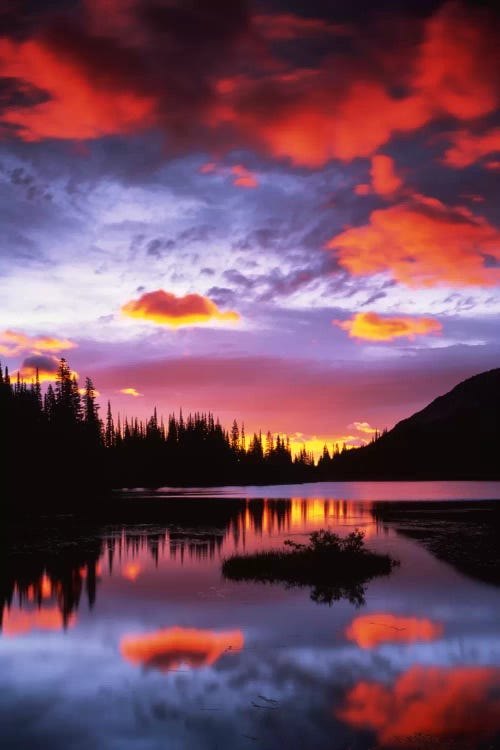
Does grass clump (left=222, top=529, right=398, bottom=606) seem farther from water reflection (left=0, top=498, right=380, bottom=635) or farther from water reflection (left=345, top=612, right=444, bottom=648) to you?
water reflection (left=345, top=612, right=444, bottom=648)

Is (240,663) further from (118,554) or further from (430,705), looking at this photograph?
(118,554)

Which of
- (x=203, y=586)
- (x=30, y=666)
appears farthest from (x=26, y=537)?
(x=30, y=666)

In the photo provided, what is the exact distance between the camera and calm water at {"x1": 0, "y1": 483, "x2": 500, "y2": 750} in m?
12.4

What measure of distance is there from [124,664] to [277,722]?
5736 millimetres

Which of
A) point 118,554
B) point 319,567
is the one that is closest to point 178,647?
point 319,567

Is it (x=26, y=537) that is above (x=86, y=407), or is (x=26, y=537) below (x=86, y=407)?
below

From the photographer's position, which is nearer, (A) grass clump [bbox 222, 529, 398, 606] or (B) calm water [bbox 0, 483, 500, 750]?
(B) calm water [bbox 0, 483, 500, 750]

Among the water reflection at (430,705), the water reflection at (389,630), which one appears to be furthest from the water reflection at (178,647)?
the water reflection at (430,705)

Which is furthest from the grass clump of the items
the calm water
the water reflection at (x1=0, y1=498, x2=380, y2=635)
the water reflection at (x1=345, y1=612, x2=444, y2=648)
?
the water reflection at (x1=345, y1=612, x2=444, y2=648)

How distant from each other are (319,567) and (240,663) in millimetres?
14617

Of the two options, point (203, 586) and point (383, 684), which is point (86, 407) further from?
point (383, 684)

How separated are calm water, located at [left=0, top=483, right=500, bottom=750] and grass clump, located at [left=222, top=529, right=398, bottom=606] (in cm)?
105

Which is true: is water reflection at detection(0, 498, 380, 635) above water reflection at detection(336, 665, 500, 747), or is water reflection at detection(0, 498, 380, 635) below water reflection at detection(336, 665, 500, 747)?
below

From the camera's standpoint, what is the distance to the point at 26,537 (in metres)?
46.7
